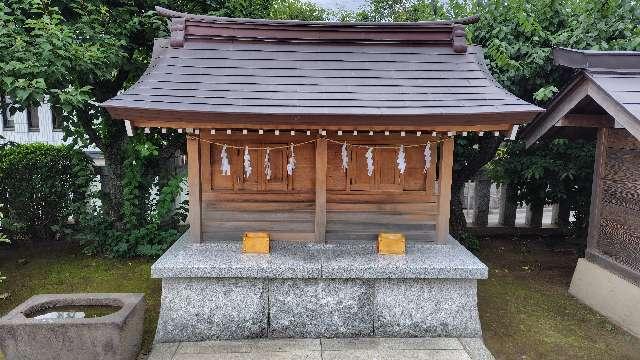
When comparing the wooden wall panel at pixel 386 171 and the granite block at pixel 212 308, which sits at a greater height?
the wooden wall panel at pixel 386 171

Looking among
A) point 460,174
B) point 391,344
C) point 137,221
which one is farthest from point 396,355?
point 137,221

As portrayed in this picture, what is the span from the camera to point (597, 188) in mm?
6922

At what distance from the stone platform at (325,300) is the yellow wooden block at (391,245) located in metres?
0.32

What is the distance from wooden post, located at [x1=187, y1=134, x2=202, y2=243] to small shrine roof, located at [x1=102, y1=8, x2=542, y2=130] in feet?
2.10

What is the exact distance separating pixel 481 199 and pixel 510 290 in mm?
3085

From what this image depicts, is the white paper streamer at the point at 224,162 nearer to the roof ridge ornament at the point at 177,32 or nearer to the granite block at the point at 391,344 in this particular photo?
the roof ridge ornament at the point at 177,32

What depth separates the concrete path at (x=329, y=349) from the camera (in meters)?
5.32

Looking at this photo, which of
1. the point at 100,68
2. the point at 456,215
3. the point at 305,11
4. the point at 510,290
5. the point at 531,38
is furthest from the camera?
the point at 305,11

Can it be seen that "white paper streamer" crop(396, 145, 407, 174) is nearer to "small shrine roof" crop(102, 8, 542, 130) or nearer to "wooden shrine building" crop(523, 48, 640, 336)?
"small shrine roof" crop(102, 8, 542, 130)

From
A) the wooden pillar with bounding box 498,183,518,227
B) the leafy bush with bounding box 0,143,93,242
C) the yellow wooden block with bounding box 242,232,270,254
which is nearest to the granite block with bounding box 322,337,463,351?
the yellow wooden block with bounding box 242,232,270,254

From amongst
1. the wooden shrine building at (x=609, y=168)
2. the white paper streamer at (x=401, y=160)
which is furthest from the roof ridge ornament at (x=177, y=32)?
the wooden shrine building at (x=609, y=168)

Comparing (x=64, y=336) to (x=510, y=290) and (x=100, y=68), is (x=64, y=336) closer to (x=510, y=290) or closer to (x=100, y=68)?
(x=100, y=68)

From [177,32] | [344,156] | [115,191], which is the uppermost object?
[177,32]

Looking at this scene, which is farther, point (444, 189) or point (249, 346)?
point (444, 189)
